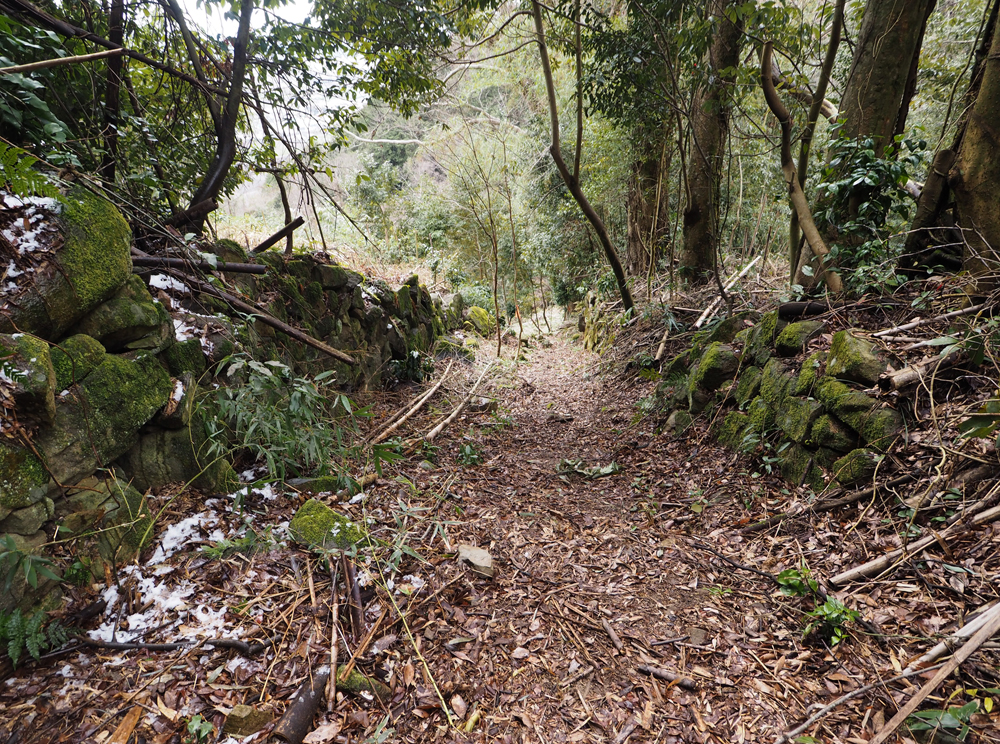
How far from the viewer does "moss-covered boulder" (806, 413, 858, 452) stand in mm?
2822

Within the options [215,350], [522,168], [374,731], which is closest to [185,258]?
[215,350]

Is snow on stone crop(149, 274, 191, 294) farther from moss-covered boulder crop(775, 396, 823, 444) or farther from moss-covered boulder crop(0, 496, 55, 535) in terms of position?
moss-covered boulder crop(775, 396, 823, 444)

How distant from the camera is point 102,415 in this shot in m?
2.21

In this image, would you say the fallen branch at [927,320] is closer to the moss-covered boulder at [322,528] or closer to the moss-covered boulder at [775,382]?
the moss-covered boulder at [775,382]

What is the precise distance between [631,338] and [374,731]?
21.0 feet

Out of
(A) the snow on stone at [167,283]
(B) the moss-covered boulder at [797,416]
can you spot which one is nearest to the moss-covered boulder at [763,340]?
(B) the moss-covered boulder at [797,416]

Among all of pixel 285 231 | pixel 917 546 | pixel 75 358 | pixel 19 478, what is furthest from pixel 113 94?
pixel 917 546

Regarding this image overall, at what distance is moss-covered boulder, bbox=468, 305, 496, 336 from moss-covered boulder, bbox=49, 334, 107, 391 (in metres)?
9.34

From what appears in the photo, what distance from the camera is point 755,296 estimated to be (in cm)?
537

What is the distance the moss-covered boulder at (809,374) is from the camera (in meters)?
3.23

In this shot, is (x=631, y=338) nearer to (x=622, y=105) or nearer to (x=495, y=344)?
(x=622, y=105)

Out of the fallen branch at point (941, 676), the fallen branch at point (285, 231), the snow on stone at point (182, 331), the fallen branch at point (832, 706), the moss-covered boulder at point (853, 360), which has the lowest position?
the fallen branch at point (832, 706)

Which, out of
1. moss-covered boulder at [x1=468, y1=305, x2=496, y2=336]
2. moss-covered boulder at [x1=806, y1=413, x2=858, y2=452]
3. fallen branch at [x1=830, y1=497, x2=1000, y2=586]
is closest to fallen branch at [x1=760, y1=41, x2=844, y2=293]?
moss-covered boulder at [x1=806, y1=413, x2=858, y2=452]

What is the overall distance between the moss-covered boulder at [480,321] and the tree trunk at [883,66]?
8659 millimetres
